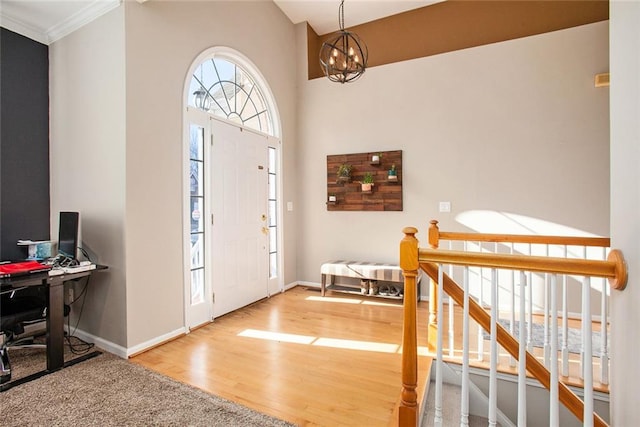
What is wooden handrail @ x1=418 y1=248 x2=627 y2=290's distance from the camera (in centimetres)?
125

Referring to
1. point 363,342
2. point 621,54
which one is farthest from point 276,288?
point 621,54

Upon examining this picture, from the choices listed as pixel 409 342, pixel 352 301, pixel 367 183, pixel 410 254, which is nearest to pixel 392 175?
pixel 367 183

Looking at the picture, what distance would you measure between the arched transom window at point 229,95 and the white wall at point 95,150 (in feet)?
2.43

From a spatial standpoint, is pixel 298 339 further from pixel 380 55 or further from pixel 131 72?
pixel 380 55

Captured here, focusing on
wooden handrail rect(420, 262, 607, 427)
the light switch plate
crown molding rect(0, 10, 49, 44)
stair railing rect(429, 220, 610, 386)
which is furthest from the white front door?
wooden handrail rect(420, 262, 607, 427)

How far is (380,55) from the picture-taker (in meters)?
4.63

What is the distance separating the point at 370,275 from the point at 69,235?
3145mm

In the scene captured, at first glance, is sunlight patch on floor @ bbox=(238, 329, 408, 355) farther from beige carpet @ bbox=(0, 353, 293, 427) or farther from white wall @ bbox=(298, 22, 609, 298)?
white wall @ bbox=(298, 22, 609, 298)

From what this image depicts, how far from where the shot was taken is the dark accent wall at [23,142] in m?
2.84

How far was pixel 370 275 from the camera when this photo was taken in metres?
4.02

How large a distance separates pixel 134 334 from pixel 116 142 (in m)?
1.61

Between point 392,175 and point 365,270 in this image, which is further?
point 392,175

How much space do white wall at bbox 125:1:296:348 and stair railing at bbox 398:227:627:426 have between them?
2.23m

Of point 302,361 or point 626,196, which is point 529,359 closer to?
point 626,196
